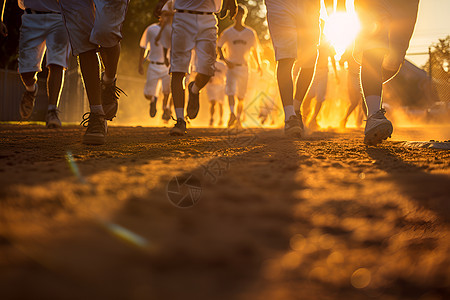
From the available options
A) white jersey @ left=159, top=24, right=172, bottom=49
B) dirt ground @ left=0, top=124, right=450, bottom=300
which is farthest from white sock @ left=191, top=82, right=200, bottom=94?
white jersey @ left=159, top=24, right=172, bottom=49

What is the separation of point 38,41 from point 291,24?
130 inches

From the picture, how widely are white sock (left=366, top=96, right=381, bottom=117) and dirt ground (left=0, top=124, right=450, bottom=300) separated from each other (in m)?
1.72

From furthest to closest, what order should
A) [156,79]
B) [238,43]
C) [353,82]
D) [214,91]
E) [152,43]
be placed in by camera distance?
[214,91] → [156,79] → [152,43] → [238,43] → [353,82]

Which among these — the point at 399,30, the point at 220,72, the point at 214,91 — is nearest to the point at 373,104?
the point at 399,30

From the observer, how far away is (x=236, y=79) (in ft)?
30.8

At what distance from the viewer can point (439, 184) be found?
1266 mm

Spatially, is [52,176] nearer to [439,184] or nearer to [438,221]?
[438,221]

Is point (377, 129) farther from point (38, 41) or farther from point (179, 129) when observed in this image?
point (38, 41)

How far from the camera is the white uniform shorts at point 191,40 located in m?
4.32

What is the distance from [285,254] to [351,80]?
645 cm

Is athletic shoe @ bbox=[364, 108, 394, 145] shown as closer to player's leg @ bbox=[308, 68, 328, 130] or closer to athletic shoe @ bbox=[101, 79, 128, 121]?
athletic shoe @ bbox=[101, 79, 128, 121]

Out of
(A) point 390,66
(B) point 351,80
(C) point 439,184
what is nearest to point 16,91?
(B) point 351,80

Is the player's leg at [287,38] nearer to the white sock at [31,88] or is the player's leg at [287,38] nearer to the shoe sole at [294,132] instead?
the shoe sole at [294,132]

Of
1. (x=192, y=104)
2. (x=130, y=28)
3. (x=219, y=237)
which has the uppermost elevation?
(x=130, y=28)
